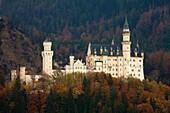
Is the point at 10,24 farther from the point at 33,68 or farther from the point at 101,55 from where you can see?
the point at 101,55

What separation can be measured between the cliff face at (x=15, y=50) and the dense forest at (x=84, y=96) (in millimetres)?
14596

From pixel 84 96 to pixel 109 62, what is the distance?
39.9 ft

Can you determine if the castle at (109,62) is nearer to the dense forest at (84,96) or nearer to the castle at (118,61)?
the castle at (118,61)

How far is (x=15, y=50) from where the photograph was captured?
387ft

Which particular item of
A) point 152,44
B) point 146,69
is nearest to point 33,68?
point 146,69

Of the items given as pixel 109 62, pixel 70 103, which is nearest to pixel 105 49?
pixel 109 62

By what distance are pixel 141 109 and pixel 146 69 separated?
1437 inches

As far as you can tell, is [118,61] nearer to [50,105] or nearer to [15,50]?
[50,105]

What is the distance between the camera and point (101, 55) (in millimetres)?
104375

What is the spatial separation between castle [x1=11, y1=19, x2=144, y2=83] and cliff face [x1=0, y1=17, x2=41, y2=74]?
8.35 m

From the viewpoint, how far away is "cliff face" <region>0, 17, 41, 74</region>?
11250cm

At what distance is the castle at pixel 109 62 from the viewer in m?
102

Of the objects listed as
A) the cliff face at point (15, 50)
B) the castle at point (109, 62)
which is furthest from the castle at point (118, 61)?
the cliff face at point (15, 50)

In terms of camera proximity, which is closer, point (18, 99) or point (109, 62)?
point (18, 99)
